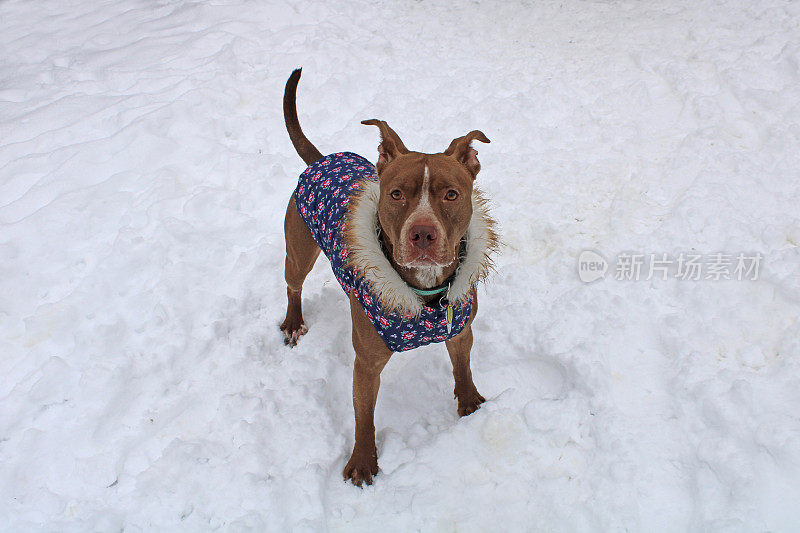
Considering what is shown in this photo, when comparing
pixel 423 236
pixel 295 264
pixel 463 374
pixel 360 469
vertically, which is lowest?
pixel 360 469

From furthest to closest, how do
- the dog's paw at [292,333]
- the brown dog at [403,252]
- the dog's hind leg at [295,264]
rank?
the dog's paw at [292,333]
the dog's hind leg at [295,264]
the brown dog at [403,252]

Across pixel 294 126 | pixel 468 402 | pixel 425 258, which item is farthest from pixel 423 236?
pixel 294 126

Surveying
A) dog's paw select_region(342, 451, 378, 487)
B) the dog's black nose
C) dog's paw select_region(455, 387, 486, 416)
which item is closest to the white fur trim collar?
the dog's black nose

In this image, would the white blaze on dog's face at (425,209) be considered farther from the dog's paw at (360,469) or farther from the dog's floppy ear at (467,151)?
the dog's paw at (360,469)

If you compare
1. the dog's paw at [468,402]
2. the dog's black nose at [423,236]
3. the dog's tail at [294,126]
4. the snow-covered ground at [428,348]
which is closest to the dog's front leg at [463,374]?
the dog's paw at [468,402]

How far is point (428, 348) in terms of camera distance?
3639 millimetres

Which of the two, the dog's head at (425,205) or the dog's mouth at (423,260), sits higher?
the dog's head at (425,205)

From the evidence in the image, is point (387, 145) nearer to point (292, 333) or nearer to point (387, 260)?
point (387, 260)

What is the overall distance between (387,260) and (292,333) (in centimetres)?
148

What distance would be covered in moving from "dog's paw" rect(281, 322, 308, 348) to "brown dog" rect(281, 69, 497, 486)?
94 centimetres

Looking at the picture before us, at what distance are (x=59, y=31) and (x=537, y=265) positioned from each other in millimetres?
7284

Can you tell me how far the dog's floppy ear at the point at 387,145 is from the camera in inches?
106

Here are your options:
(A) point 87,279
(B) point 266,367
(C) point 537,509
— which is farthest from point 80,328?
(C) point 537,509

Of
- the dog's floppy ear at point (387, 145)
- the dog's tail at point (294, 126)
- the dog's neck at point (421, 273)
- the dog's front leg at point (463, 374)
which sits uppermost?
the dog's floppy ear at point (387, 145)
